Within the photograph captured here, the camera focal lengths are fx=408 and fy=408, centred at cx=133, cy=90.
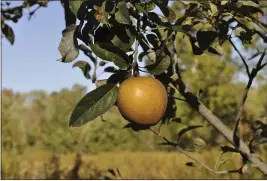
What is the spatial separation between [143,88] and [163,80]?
297 millimetres

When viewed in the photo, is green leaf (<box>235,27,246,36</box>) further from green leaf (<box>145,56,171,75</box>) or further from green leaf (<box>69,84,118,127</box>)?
green leaf (<box>69,84,118,127</box>)

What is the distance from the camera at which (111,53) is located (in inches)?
32.5

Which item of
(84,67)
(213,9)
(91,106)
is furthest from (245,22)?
(84,67)

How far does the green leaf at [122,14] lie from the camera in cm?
80

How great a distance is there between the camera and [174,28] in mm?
865

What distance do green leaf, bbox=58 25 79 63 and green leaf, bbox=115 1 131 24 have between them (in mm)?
110

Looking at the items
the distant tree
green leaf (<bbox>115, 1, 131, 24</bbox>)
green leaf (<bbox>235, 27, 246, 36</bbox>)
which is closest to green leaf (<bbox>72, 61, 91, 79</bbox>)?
the distant tree

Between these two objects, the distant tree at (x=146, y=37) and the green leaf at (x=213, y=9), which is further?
the green leaf at (x=213, y=9)

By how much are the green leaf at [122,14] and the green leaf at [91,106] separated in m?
0.14

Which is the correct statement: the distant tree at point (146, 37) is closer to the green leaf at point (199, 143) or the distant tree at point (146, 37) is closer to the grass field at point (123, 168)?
the green leaf at point (199, 143)

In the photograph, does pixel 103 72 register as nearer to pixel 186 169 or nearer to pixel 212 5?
pixel 212 5

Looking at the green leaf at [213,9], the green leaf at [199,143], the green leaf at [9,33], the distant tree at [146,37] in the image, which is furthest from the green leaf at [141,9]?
the green leaf at [9,33]

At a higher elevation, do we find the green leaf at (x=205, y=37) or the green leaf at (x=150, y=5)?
the green leaf at (x=150, y=5)

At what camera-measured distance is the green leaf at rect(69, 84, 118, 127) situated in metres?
0.75
